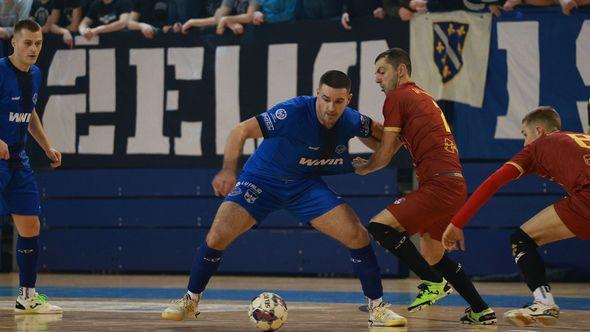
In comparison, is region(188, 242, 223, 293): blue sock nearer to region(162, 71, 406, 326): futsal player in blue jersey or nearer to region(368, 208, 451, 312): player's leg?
region(162, 71, 406, 326): futsal player in blue jersey

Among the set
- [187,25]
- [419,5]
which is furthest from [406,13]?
[187,25]

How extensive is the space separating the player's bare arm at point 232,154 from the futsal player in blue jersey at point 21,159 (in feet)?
7.30

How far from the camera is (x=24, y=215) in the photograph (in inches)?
351

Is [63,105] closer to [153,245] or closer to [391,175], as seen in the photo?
[153,245]

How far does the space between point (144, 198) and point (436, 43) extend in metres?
5.06

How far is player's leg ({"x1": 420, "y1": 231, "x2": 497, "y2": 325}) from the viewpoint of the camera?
7.82 meters

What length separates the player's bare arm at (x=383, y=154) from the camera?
25.8 ft

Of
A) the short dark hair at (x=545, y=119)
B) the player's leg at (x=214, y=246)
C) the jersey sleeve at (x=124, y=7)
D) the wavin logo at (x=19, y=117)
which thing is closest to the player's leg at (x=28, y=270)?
the wavin logo at (x=19, y=117)

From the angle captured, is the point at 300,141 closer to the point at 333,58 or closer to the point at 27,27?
the point at 27,27

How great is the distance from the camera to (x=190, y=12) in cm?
1608

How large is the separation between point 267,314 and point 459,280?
1.73 m

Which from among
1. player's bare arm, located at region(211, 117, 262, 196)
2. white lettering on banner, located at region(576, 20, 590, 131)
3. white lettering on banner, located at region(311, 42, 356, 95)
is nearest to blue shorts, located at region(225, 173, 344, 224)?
player's bare arm, located at region(211, 117, 262, 196)

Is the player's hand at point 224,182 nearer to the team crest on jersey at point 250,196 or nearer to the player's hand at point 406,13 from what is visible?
the team crest on jersey at point 250,196

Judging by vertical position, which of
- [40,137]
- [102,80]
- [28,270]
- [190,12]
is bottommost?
[28,270]
